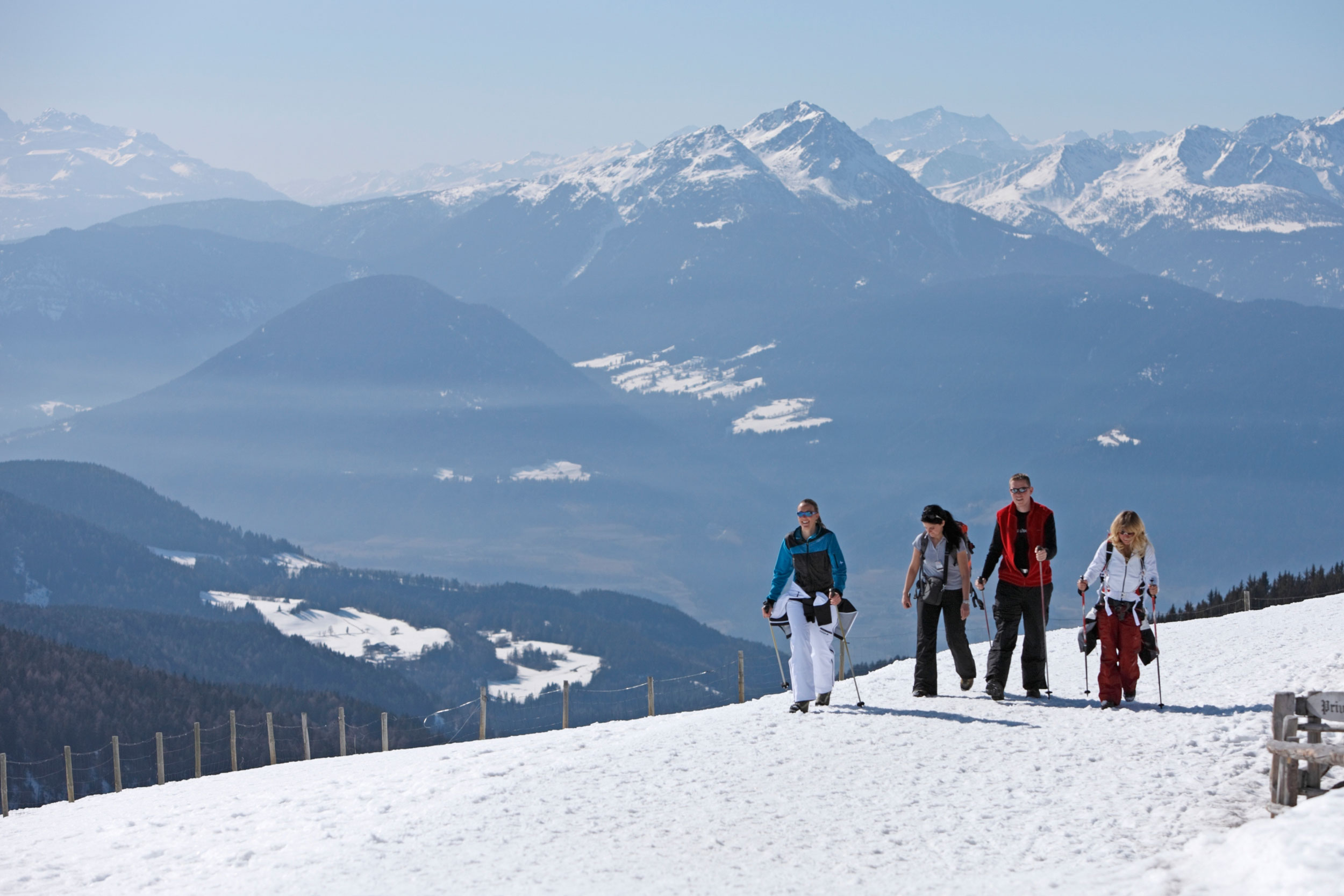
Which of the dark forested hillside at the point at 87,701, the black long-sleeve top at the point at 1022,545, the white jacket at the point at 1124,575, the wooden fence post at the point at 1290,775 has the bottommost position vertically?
the dark forested hillside at the point at 87,701

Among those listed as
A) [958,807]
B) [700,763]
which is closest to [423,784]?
[700,763]

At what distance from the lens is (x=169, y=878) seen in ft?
39.2

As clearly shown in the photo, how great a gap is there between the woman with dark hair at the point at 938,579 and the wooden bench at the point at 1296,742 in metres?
6.35

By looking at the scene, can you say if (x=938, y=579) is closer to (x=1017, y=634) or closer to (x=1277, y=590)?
(x=1017, y=634)

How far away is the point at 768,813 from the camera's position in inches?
490

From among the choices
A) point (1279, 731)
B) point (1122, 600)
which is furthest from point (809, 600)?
point (1279, 731)

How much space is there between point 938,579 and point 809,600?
1.93 metres

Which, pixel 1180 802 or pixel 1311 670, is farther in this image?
pixel 1311 670

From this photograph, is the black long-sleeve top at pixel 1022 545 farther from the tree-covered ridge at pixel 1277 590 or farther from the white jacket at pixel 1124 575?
the tree-covered ridge at pixel 1277 590

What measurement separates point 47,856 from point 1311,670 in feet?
55.7

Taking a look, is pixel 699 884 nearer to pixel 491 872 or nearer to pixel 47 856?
pixel 491 872

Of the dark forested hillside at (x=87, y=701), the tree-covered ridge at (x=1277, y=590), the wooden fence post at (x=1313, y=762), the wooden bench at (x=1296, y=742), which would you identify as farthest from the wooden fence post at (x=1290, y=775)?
the dark forested hillside at (x=87, y=701)

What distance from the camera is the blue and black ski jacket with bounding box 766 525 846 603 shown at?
17156 millimetres

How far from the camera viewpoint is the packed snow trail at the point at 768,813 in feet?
35.1
